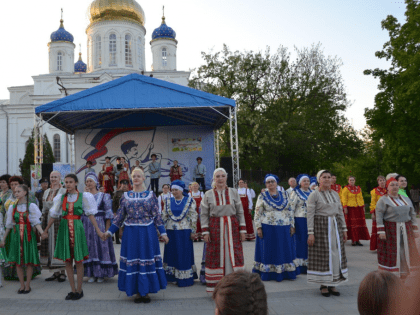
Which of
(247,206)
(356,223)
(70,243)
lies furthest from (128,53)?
(70,243)

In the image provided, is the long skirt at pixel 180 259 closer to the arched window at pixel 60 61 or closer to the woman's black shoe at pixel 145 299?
the woman's black shoe at pixel 145 299

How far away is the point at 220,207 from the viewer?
6.42 metres

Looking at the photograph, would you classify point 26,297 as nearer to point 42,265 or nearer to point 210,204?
point 42,265

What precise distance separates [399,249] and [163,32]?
40.5 meters

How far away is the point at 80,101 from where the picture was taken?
46.2ft

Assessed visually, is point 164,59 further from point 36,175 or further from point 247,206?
point 247,206

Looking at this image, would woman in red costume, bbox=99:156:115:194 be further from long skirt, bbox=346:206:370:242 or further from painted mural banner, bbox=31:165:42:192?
long skirt, bbox=346:206:370:242

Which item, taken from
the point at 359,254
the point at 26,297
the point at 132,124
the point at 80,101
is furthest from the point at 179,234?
the point at 132,124

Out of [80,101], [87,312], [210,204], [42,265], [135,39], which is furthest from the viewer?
[135,39]

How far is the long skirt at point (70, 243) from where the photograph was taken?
595 centimetres

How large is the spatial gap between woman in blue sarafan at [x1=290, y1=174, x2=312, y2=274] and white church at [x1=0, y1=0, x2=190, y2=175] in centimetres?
3390

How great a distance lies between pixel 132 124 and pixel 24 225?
13.2m

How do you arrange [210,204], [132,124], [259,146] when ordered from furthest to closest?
[259,146] < [132,124] < [210,204]

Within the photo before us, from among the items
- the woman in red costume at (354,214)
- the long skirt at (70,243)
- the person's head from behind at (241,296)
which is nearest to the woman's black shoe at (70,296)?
the long skirt at (70,243)
